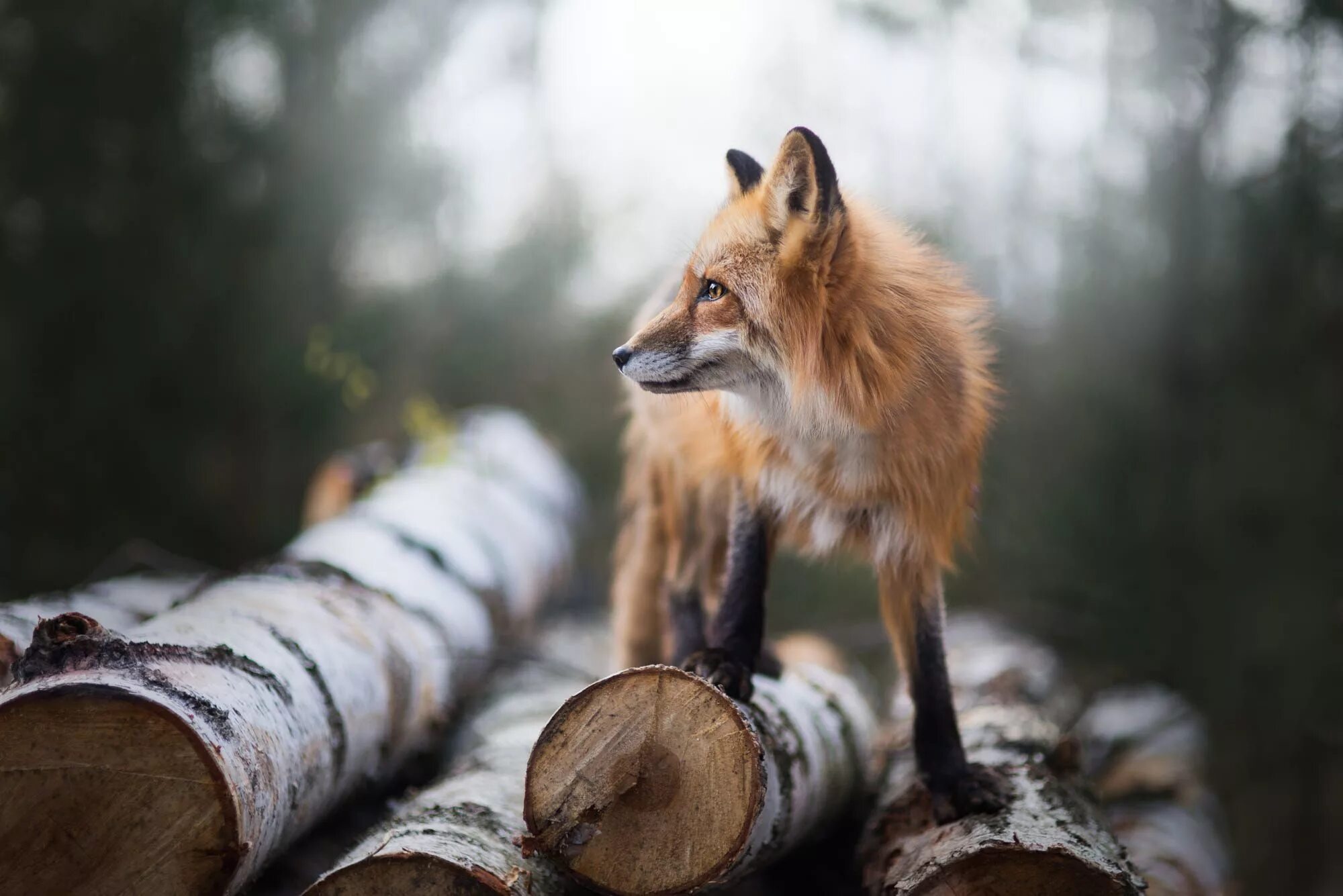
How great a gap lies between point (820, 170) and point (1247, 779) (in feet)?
18.7

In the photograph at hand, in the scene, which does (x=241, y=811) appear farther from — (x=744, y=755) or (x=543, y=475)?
(x=543, y=475)

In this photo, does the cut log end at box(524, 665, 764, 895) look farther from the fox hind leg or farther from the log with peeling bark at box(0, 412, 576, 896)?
the fox hind leg

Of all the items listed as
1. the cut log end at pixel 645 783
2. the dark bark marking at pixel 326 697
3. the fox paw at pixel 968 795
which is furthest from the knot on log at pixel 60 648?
the fox paw at pixel 968 795

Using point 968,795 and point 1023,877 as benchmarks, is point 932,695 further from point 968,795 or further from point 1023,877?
point 1023,877

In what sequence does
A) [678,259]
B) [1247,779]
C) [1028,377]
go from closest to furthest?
[678,259], [1247,779], [1028,377]

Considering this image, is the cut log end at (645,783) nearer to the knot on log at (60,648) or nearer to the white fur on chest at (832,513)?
the white fur on chest at (832,513)

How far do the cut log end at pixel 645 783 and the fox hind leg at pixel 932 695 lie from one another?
29.1 inches

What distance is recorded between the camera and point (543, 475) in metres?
5.87

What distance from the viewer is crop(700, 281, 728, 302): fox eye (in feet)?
7.38

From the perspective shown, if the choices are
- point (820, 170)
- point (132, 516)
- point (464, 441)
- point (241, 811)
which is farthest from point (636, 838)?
point (132, 516)

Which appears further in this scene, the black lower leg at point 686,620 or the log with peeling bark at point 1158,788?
the log with peeling bark at point 1158,788

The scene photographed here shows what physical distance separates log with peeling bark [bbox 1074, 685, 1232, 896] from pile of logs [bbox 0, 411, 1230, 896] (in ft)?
0.12

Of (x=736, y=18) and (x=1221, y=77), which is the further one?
(x=736, y=18)

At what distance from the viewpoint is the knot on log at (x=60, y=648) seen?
1688 millimetres
